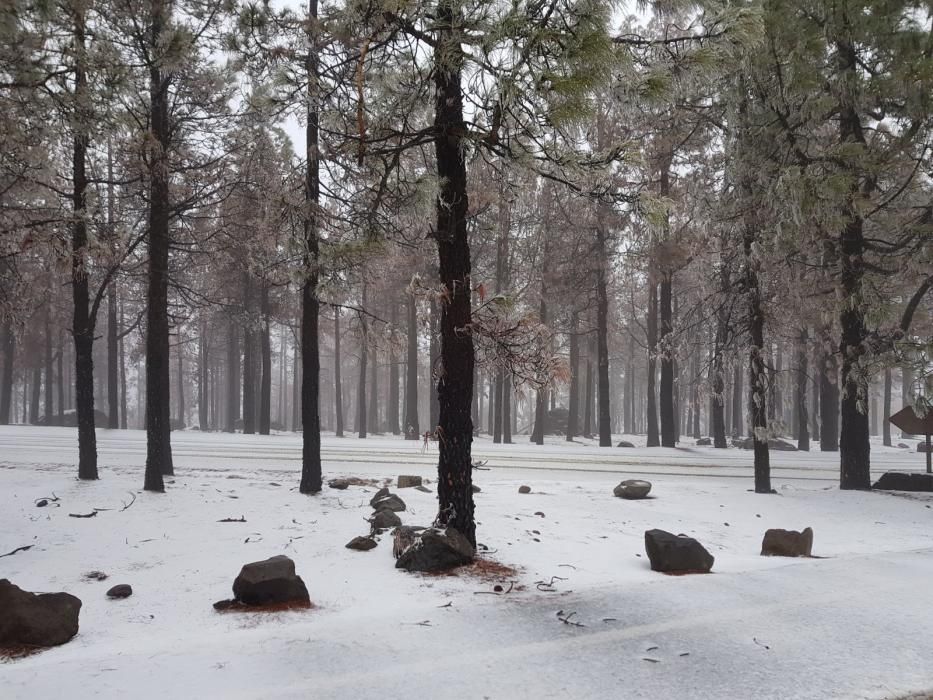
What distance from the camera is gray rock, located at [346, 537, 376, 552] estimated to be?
6.63 meters

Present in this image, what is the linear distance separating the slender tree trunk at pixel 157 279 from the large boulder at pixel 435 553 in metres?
5.63

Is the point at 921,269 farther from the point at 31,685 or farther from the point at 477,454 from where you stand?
the point at 31,685

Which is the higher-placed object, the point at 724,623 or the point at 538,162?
the point at 538,162

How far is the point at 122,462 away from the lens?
14086mm

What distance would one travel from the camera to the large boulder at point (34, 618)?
4102 mm

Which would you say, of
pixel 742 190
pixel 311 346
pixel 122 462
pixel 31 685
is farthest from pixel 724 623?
pixel 122 462

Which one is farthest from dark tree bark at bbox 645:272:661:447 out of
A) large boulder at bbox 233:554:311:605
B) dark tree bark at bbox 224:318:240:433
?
large boulder at bbox 233:554:311:605

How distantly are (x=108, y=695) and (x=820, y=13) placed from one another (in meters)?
13.0

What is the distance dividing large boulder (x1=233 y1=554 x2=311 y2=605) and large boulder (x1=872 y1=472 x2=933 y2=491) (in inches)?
488

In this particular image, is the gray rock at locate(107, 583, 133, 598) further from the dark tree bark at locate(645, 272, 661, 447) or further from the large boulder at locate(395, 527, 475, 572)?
the dark tree bark at locate(645, 272, 661, 447)

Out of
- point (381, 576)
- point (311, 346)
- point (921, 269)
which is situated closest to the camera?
point (381, 576)

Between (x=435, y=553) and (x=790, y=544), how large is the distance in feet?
13.5

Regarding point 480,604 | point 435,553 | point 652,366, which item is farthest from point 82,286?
point 652,366

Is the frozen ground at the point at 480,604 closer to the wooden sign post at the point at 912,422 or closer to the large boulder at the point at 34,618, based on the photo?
the large boulder at the point at 34,618
